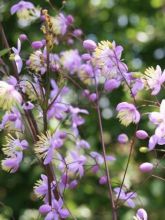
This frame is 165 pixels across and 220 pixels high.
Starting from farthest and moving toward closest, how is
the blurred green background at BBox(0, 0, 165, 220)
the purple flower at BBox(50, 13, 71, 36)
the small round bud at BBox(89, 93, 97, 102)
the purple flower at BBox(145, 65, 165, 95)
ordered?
1. the blurred green background at BBox(0, 0, 165, 220)
2. the purple flower at BBox(50, 13, 71, 36)
3. the small round bud at BBox(89, 93, 97, 102)
4. the purple flower at BBox(145, 65, 165, 95)

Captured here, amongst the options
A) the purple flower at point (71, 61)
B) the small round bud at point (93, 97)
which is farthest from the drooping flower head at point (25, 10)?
the small round bud at point (93, 97)

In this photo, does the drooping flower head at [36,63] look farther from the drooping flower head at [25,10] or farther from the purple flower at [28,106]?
the drooping flower head at [25,10]

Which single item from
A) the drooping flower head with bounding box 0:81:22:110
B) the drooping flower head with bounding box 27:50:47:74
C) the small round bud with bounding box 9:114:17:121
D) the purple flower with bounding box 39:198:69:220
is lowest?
the purple flower with bounding box 39:198:69:220

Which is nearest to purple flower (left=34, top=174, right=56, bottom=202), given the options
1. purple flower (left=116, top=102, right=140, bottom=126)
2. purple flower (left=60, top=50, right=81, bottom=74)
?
purple flower (left=116, top=102, right=140, bottom=126)

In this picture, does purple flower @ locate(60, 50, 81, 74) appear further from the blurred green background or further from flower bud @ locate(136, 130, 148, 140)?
the blurred green background

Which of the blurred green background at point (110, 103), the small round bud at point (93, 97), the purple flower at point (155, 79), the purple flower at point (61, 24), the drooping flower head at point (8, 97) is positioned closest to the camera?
the drooping flower head at point (8, 97)

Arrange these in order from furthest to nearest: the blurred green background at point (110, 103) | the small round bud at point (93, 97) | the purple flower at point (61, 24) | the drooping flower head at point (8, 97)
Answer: the blurred green background at point (110, 103), the purple flower at point (61, 24), the small round bud at point (93, 97), the drooping flower head at point (8, 97)

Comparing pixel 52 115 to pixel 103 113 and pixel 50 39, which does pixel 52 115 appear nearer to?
pixel 50 39
